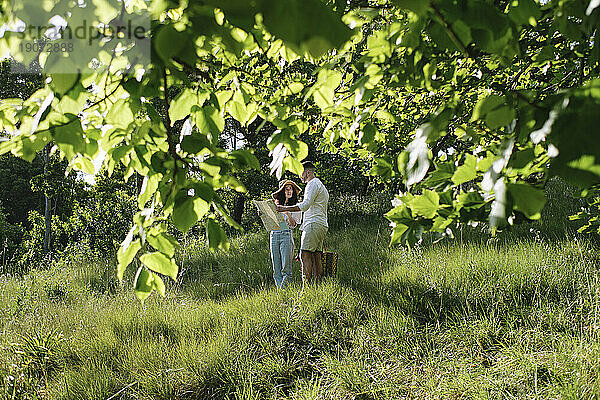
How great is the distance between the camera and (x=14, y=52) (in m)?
0.86

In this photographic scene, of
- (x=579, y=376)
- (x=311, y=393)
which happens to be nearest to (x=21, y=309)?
(x=311, y=393)

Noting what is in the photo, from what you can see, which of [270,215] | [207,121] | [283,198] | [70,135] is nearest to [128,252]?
[70,135]

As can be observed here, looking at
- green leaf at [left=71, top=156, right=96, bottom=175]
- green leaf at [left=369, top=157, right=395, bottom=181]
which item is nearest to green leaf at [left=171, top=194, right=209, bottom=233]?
green leaf at [left=71, top=156, right=96, bottom=175]

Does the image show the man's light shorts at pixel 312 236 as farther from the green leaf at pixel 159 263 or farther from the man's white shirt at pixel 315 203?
the green leaf at pixel 159 263

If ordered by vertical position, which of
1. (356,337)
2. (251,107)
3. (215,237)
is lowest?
(356,337)

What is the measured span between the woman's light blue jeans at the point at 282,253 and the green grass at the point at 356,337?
772 millimetres

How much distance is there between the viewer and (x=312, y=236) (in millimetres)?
Answer: 5527

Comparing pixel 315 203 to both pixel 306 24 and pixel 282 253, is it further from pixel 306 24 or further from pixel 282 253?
pixel 306 24

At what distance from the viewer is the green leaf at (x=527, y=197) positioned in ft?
2.32

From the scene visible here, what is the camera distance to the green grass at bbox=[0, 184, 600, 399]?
302cm

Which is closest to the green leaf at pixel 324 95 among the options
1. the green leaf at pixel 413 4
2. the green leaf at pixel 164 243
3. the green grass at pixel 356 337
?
the green leaf at pixel 164 243

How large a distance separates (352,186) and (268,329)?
9506 millimetres

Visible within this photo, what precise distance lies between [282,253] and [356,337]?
2375mm

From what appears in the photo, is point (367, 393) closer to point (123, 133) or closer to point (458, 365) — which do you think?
point (458, 365)
